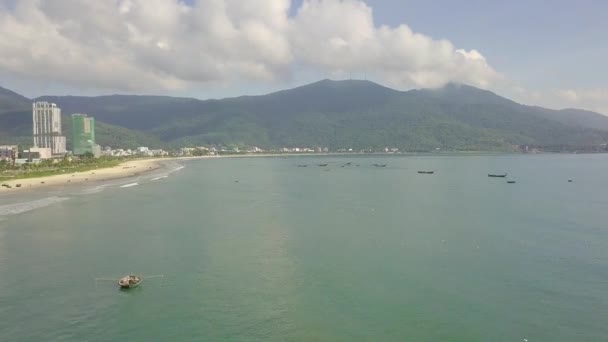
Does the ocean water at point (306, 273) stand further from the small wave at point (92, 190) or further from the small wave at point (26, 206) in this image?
the small wave at point (92, 190)

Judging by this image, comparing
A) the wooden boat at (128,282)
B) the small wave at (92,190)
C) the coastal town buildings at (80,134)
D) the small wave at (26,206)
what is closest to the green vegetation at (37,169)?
the small wave at (92,190)

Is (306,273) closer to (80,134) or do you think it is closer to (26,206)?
(26,206)

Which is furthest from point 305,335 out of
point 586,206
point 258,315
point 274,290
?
point 586,206

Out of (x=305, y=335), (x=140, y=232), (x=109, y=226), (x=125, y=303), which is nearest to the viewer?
(x=305, y=335)

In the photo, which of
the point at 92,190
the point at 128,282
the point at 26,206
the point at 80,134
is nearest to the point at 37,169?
the point at 92,190

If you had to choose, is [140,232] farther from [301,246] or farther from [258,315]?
[258,315]

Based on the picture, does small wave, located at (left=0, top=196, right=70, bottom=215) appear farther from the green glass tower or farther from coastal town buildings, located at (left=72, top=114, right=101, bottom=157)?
the green glass tower
